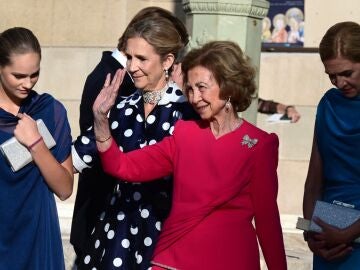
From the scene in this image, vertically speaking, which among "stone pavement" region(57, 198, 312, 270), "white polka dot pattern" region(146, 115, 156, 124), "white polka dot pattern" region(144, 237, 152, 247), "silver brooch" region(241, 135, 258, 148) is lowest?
"stone pavement" region(57, 198, 312, 270)

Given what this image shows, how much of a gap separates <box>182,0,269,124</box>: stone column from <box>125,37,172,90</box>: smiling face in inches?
104

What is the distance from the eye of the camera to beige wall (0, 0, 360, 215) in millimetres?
11258

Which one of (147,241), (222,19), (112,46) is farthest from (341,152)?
(112,46)

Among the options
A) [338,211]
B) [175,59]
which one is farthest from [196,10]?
[338,211]

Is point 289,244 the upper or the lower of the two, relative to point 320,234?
lower

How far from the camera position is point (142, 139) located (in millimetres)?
5516

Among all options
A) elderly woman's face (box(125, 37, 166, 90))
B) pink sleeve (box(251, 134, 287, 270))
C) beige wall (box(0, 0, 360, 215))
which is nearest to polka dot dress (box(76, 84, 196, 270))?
elderly woman's face (box(125, 37, 166, 90))

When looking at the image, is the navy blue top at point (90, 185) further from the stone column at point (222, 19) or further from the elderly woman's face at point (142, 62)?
the stone column at point (222, 19)

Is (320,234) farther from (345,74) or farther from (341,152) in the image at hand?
(345,74)

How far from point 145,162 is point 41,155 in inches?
17.8

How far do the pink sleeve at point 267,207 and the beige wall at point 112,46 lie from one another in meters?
6.15

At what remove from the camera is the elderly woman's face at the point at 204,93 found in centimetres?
514

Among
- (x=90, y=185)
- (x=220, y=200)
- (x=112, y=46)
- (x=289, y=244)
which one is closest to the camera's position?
(x=220, y=200)

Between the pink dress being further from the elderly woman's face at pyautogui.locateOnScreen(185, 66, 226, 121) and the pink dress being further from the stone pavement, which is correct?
the stone pavement
